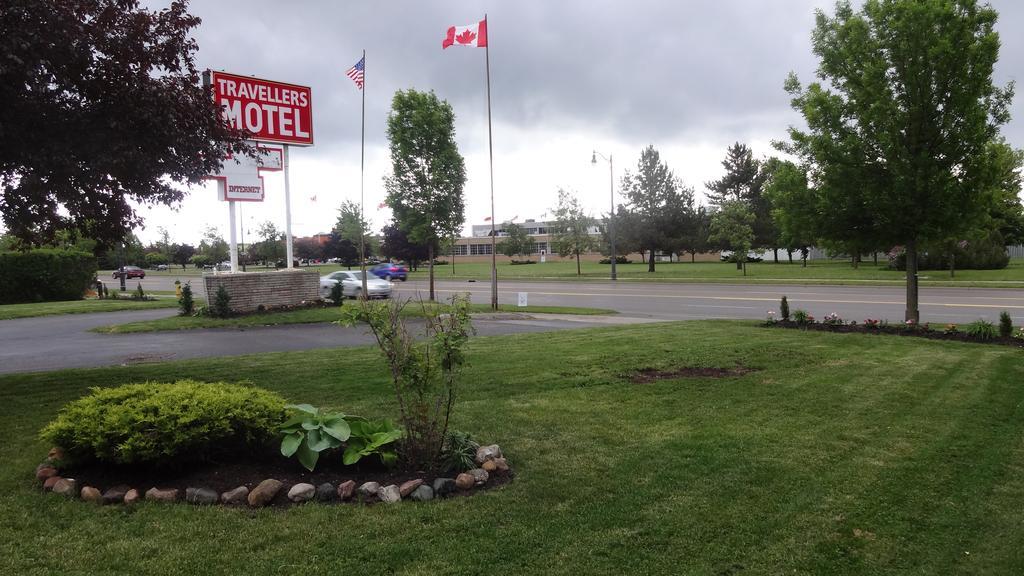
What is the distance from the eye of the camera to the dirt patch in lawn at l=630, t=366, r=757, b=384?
8500mm

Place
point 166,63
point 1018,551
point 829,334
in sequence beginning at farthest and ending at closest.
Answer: point 829,334, point 166,63, point 1018,551

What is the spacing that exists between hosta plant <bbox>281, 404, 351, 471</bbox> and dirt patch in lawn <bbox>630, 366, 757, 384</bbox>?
15.0 feet

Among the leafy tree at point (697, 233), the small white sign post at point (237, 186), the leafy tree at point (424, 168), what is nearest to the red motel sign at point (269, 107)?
the small white sign post at point (237, 186)

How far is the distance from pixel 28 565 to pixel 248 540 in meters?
1.11

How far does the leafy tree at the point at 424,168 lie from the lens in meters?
24.2

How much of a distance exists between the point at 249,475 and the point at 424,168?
69.1 ft

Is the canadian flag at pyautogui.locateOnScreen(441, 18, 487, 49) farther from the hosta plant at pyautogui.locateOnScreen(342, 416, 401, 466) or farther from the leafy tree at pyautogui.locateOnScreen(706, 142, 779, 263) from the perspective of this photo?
the leafy tree at pyautogui.locateOnScreen(706, 142, 779, 263)

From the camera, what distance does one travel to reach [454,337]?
4629 mm

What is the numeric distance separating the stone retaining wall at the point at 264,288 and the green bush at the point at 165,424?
15098 mm

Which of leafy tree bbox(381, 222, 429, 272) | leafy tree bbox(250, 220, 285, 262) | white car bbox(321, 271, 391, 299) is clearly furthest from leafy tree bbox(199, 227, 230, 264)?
white car bbox(321, 271, 391, 299)

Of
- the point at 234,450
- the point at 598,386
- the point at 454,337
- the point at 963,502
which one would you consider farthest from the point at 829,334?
the point at 234,450

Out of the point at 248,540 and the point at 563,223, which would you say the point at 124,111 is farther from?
the point at 563,223

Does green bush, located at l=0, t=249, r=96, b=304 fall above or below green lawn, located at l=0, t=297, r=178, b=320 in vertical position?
above

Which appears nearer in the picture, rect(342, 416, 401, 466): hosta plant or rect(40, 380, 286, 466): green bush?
rect(40, 380, 286, 466): green bush
